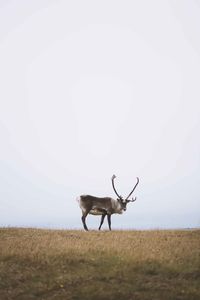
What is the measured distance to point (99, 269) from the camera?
1552 cm

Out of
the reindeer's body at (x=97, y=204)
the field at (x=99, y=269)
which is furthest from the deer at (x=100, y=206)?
the field at (x=99, y=269)

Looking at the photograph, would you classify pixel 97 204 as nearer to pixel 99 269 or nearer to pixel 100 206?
pixel 100 206

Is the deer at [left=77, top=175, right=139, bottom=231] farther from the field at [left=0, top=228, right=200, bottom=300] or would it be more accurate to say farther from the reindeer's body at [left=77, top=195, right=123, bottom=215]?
the field at [left=0, top=228, right=200, bottom=300]

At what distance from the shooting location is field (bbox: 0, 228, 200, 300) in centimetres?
1353

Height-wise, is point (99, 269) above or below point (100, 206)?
below

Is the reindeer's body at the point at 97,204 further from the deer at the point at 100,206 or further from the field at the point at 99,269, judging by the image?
the field at the point at 99,269

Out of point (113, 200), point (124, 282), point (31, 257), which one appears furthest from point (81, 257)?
point (113, 200)

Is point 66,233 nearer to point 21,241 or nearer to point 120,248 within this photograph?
point 21,241

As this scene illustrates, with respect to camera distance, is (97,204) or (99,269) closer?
(99,269)

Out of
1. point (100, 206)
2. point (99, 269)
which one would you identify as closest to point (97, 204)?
point (100, 206)

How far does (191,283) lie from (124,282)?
207cm

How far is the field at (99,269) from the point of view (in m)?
13.5

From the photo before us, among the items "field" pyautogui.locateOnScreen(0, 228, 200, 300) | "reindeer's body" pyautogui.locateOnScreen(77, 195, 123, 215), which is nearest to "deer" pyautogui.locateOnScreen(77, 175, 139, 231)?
"reindeer's body" pyautogui.locateOnScreen(77, 195, 123, 215)

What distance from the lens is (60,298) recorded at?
1315 cm
